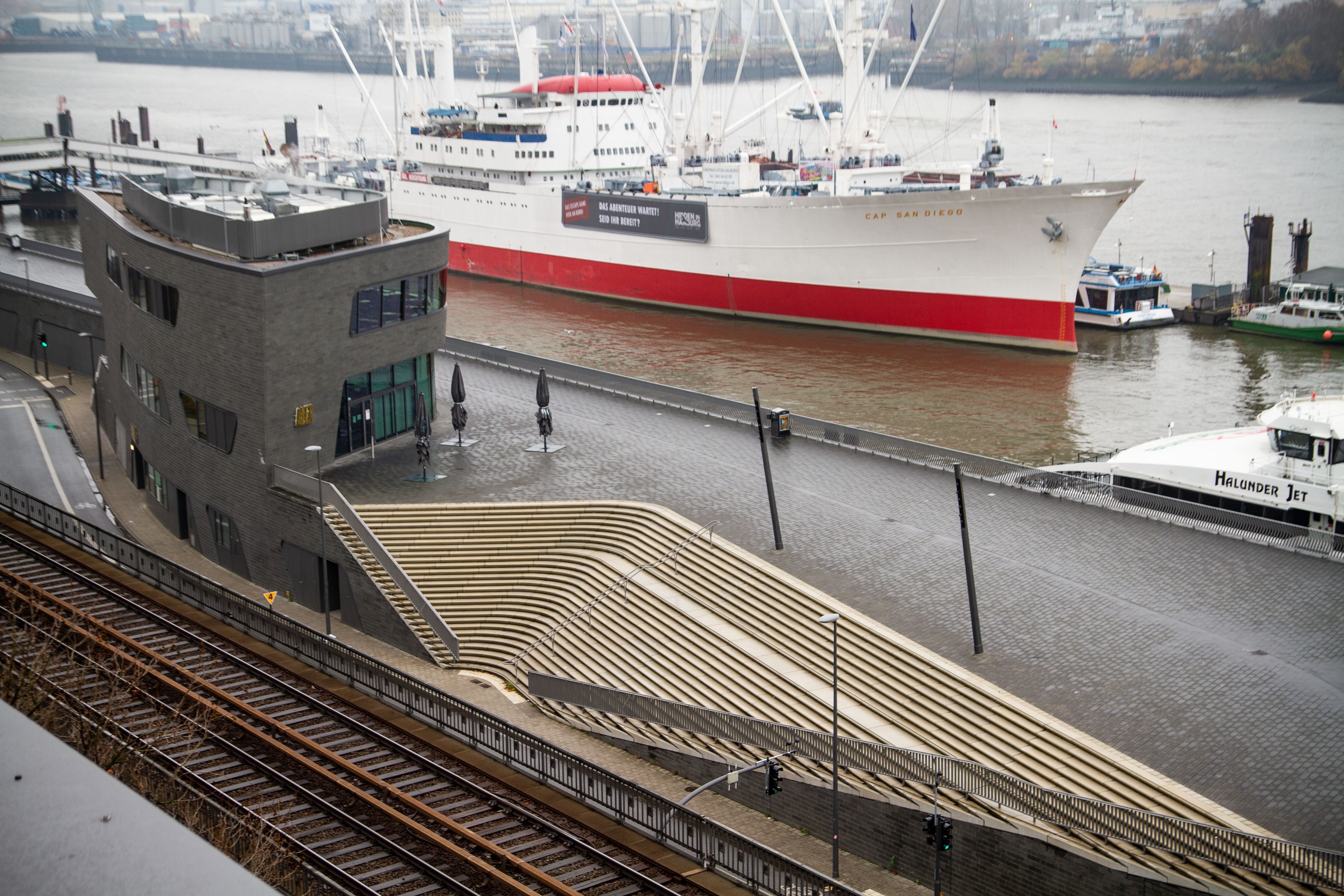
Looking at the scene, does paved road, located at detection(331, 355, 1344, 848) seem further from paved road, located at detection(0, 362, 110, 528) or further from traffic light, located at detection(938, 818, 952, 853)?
paved road, located at detection(0, 362, 110, 528)

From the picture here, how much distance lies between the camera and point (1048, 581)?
22969 millimetres

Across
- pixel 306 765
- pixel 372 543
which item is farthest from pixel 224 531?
pixel 306 765

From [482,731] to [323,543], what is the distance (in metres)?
6.04

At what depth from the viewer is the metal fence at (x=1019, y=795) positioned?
575 inches

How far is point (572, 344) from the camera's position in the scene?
5478cm

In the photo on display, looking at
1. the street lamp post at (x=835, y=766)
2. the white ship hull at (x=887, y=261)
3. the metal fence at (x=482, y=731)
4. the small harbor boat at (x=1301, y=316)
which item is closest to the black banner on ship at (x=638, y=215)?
the white ship hull at (x=887, y=261)

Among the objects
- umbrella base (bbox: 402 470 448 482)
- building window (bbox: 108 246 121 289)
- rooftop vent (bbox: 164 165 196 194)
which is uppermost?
rooftop vent (bbox: 164 165 196 194)

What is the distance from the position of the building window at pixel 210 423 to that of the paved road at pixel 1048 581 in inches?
95.0

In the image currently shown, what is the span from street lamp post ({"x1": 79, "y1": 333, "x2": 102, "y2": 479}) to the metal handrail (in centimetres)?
946

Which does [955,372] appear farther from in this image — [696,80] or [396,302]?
[696,80]

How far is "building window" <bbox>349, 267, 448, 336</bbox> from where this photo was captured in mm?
28766

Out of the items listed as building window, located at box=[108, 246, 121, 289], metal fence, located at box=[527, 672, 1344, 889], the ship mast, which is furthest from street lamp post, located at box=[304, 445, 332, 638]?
the ship mast

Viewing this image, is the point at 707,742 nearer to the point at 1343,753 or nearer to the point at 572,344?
the point at 1343,753

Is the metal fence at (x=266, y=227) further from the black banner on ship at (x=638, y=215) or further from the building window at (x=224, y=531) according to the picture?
the black banner on ship at (x=638, y=215)
